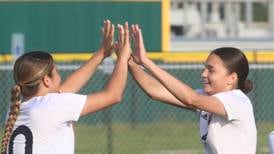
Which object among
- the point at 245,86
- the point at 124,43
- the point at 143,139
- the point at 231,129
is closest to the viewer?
the point at 124,43

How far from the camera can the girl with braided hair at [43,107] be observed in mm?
4867

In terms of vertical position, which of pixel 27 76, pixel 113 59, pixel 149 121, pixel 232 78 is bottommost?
pixel 149 121

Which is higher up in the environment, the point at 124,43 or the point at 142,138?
the point at 124,43

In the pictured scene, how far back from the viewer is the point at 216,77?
17.2ft

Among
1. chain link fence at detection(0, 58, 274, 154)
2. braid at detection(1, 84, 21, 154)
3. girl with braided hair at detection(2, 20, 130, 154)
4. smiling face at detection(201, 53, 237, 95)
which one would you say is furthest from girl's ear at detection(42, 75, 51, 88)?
Answer: chain link fence at detection(0, 58, 274, 154)

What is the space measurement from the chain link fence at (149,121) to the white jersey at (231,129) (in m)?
5.87

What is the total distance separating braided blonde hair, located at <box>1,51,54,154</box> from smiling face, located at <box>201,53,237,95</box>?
0.88 meters

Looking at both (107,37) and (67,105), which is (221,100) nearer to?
(107,37)

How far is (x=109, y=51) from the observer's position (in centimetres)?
540

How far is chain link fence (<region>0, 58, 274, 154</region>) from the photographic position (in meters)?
11.3

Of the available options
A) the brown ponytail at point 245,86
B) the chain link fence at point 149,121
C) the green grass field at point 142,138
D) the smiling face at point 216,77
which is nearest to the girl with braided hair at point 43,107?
the smiling face at point 216,77

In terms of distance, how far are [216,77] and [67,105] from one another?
0.87m

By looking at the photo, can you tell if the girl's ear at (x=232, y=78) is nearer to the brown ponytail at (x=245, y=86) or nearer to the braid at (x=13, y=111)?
the brown ponytail at (x=245, y=86)

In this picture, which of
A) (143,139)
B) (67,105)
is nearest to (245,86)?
(67,105)
